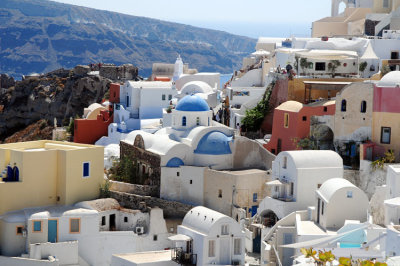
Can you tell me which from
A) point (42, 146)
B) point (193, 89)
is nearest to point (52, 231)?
point (42, 146)

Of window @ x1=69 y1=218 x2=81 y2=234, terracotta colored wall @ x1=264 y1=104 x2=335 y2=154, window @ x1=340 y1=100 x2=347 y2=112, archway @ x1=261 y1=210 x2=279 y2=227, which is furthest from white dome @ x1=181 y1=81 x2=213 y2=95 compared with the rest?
window @ x1=69 y1=218 x2=81 y2=234

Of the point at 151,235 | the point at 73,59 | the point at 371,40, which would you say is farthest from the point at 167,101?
the point at 73,59

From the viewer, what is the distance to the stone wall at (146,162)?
1775 inches

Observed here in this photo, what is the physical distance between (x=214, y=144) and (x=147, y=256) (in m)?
7.90

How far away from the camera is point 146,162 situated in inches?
1813

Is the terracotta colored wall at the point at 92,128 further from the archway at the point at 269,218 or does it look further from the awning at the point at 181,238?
the awning at the point at 181,238

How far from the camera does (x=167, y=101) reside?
60.9m

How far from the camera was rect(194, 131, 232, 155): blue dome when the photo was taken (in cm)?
4497

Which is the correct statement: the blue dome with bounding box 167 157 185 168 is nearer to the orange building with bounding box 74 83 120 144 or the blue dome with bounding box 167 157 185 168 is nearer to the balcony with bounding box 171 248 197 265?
the balcony with bounding box 171 248 197 265

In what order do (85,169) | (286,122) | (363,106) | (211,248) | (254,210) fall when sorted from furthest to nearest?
(286,122) → (254,210) → (85,169) → (363,106) → (211,248)

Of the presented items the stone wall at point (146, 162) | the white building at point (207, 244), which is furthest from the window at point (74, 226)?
the stone wall at point (146, 162)

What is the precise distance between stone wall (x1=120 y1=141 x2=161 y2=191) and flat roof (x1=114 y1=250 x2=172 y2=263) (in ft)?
17.1

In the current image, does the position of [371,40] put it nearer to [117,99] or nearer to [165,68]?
[117,99]

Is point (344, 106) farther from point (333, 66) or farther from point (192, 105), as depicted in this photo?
point (192, 105)
